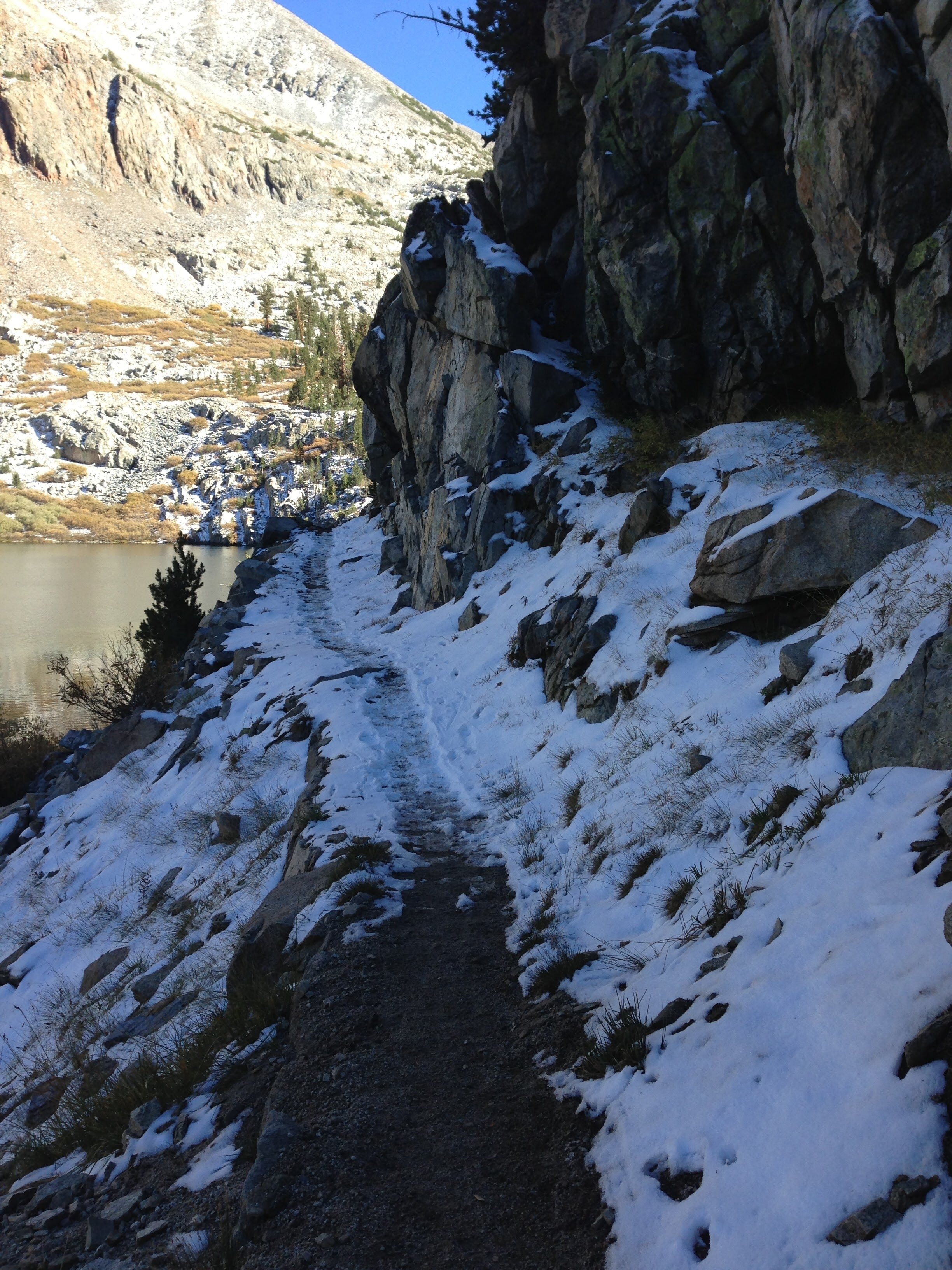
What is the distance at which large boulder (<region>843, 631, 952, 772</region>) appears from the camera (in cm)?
433

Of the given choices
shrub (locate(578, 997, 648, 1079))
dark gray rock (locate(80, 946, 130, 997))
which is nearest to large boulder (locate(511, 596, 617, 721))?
shrub (locate(578, 997, 648, 1079))

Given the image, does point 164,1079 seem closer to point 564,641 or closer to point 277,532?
point 564,641

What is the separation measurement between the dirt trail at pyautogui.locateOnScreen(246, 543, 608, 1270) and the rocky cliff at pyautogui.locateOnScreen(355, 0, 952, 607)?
9898mm

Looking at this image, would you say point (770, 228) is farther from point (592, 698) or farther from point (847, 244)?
point (592, 698)

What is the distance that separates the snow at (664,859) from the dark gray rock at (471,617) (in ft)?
1.53

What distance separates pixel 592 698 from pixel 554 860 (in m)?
3.17

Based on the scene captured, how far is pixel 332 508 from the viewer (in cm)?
8156

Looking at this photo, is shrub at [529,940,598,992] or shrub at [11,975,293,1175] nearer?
shrub at [11,975,293,1175]

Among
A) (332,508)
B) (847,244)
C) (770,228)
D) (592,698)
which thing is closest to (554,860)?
(592,698)

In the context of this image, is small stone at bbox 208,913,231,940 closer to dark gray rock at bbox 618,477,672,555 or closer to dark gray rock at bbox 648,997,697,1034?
dark gray rock at bbox 648,997,697,1034

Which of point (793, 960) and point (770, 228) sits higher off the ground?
point (770, 228)

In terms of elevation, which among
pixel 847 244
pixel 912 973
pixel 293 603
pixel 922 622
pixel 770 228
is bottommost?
pixel 293 603

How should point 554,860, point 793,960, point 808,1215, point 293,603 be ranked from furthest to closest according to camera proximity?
1. point 293,603
2. point 554,860
3. point 793,960
4. point 808,1215

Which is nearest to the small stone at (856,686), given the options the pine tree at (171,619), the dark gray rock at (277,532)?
the pine tree at (171,619)
